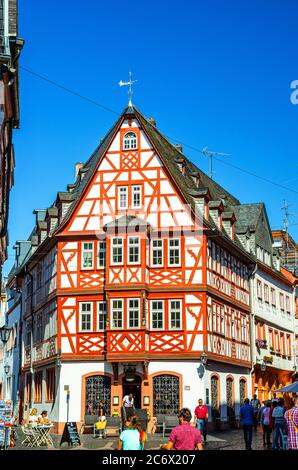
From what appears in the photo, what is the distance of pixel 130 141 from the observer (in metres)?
39.4

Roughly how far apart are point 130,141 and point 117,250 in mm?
5821

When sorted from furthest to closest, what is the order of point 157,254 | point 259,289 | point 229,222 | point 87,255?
point 259,289 → point 229,222 → point 87,255 → point 157,254

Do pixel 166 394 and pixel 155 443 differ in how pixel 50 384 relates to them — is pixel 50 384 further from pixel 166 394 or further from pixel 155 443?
pixel 155 443

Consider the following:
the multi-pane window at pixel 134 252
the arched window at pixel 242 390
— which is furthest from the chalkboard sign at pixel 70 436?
the arched window at pixel 242 390

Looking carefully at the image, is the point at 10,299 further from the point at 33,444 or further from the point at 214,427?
the point at 33,444

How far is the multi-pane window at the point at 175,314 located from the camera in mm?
37075

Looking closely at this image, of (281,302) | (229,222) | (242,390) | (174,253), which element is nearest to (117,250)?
(174,253)

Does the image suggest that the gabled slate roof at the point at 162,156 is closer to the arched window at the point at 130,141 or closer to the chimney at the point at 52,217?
the arched window at the point at 130,141

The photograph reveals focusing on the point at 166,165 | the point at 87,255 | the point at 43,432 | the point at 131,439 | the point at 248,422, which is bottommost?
the point at 43,432

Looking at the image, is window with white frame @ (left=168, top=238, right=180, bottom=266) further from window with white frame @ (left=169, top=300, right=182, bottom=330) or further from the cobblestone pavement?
the cobblestone pavement

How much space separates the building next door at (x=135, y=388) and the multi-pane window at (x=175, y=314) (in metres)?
3.02

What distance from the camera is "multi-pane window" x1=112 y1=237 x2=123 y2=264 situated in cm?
3762

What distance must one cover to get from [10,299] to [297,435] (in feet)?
166
